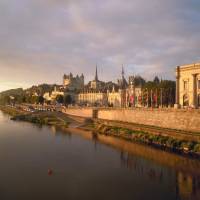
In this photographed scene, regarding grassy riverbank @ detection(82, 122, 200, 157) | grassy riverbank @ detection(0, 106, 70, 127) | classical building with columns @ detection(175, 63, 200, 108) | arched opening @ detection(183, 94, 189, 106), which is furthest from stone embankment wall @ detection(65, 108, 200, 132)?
grassy riverbank @ detection(0, 106, 70, 127)

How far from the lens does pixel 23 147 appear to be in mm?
34281

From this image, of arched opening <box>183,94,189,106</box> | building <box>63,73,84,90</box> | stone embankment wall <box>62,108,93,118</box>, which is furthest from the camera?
building <box>63,73,84,90</box>

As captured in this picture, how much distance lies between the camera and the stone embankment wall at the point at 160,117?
36.2 meters

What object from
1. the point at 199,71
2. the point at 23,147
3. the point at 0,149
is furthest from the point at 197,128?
the point at 0,149

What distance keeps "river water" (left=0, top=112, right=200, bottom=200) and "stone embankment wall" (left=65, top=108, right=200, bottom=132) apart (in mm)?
6782

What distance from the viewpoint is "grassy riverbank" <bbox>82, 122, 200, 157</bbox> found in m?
30.2

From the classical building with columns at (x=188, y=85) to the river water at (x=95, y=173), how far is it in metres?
14.1

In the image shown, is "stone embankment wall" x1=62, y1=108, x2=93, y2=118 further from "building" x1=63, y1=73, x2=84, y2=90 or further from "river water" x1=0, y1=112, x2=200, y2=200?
"building" x1=63, y1=73, x2=84, y2=90

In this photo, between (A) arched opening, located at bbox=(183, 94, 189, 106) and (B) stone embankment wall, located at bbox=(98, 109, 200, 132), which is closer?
(B) stone embankment wall, located at bbox=(98, 109, 200, 132)

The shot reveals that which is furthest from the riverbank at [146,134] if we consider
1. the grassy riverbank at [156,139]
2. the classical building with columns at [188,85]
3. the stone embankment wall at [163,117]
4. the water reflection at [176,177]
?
the classical building with columns at [188,85]

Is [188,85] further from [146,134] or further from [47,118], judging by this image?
[47,118]

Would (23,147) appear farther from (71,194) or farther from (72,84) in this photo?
(72,84)

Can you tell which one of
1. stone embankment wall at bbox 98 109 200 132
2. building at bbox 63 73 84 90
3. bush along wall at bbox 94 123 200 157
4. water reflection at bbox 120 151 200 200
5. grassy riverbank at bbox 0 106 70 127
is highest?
building at bbox 63 73 84 90

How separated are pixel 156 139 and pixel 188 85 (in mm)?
13692
